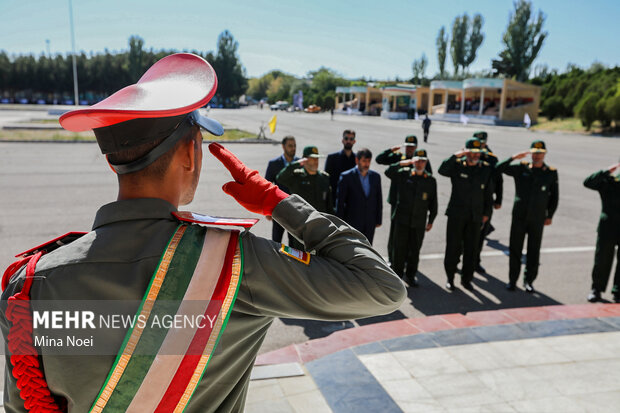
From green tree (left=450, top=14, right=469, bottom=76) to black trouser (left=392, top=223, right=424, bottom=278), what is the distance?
8063cm

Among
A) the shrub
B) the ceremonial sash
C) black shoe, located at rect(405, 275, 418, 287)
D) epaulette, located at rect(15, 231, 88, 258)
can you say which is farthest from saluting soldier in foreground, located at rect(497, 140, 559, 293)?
the shrub

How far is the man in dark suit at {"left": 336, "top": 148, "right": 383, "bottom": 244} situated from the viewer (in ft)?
21.7

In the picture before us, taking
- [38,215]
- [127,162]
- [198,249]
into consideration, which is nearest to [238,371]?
[198,249]

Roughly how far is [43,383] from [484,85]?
56827 millimetres

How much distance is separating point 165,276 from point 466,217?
6.03 meters

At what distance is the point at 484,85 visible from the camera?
52.6 metres

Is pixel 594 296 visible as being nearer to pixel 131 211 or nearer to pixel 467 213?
pixel 467 213

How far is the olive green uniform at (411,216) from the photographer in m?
6.65

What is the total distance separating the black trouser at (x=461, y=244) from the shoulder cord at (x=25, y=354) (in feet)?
19.6

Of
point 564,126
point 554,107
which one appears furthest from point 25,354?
point 554,107

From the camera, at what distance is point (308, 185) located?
639cm

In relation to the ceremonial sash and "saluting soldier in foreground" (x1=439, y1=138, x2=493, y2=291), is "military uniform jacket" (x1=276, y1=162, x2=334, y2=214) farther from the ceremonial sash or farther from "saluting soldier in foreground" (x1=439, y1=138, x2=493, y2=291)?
the ceremonial sash

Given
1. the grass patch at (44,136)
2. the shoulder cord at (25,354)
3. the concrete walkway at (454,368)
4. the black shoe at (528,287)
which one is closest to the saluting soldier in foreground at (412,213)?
the concrete walkway at (454,368)

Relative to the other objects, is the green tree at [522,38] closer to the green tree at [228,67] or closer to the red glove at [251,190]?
the green tree at [228,67]
